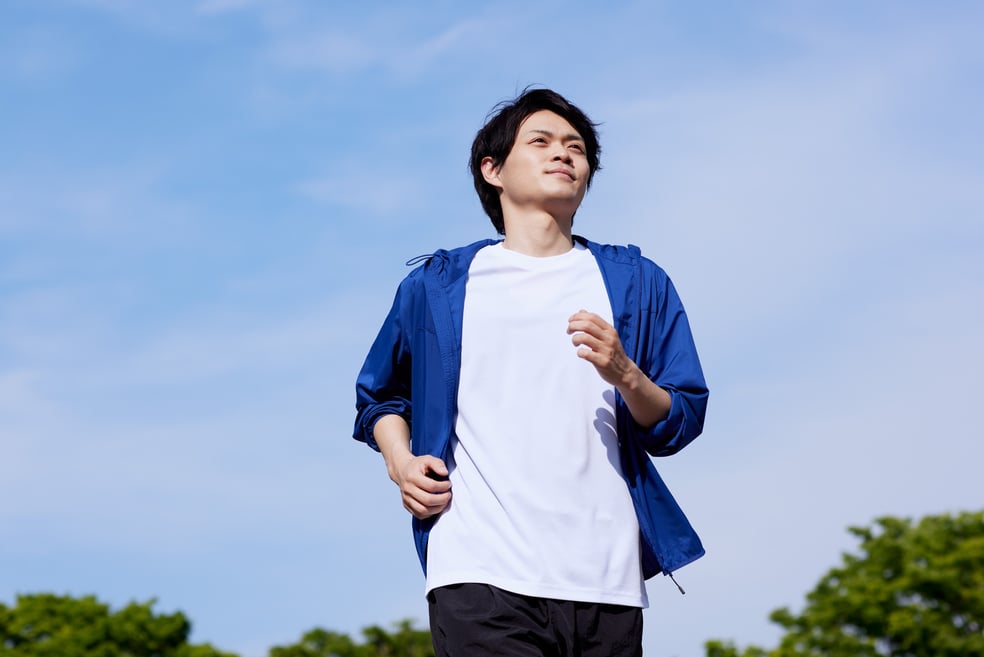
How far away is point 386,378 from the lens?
13.3 feet

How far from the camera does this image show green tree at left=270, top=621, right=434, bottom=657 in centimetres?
3056

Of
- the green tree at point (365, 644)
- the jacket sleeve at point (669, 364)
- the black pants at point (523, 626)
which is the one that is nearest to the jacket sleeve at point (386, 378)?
the black pants at point (523, 626)

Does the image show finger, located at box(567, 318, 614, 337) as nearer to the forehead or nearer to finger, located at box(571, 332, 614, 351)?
finger, located at box(571, 332, 614, 351)

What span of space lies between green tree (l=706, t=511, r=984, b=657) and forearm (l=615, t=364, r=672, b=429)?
76.0ft

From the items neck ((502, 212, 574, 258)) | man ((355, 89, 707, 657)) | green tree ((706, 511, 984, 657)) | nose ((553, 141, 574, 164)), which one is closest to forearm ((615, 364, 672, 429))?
man ((355, 89, 707, 657))

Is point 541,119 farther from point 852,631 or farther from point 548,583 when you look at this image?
point 852,631

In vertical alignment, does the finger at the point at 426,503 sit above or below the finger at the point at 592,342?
below

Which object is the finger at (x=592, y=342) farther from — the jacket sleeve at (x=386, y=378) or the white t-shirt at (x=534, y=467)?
the jacket sleeve at (x=386, y=378)

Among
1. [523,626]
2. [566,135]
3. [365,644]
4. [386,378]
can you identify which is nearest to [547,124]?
[566,135]

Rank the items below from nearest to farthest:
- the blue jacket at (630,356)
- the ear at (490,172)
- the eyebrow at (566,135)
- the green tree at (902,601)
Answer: the blue jacket at (630,356)
the eyebrow at (566,135)
the ear at (490,172)
the green tree at (902,601)

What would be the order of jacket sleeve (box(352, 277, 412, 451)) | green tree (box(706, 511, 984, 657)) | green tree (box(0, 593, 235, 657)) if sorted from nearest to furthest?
jacket sleeve (box(352, 277, 412, 451)) < green tree (box(706, 511, 984, 657)) < green tree (box(0, 593, 235, 657))

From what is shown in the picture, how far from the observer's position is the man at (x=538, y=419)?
3533 millimetres

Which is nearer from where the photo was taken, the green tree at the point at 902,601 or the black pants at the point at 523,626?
the black pants at the point at 523,626

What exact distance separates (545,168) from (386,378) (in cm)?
88
